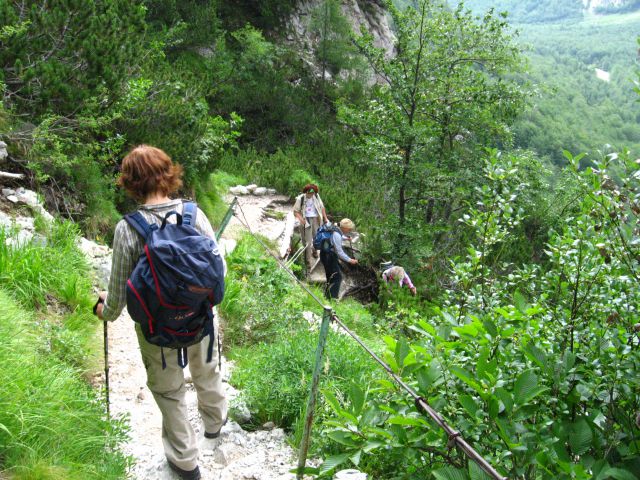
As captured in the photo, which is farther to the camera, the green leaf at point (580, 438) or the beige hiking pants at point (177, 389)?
the beige hiking pants at point (177, 389)

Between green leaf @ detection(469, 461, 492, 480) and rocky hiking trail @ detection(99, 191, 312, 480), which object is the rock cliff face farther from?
green leaf @ detection(469, 461, 492, 480)

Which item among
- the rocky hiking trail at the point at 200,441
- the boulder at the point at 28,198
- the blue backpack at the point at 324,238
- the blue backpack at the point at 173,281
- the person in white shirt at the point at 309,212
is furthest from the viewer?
the person in white shirt at the point at 309,212

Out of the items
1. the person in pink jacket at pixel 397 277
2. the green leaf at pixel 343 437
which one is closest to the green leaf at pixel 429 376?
the green leaf at pixel 343 437

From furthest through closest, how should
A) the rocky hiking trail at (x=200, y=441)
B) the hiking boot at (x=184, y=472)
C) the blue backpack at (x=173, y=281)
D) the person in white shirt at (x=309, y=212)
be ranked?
1. the person in white shirt at (x=309, y=212)
2. the rocky hiking trail at (x=200, y=441)
3. the hiking boot at (x=184, y=472)
4. the blue backpack at (x=173, y=281)

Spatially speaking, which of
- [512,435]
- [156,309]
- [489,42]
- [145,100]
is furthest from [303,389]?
[489,42]

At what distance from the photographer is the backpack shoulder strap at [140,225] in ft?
8.31

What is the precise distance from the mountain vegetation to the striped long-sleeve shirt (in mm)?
642

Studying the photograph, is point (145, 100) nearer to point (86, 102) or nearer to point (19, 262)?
point (86, 102)

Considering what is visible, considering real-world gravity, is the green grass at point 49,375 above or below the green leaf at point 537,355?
below

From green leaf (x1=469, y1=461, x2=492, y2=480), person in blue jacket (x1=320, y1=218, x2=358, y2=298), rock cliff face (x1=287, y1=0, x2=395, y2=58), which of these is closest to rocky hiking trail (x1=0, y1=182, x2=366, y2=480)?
green leaf (x1=469, y1=461, x2=492, y2=480)

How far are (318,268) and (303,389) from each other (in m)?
6.97

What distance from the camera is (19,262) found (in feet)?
14.3

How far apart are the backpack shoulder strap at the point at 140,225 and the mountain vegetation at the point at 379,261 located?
3.33ft

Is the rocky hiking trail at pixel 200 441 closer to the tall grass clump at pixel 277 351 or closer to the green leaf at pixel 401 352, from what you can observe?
the tall grass clump at pixel 277 351
